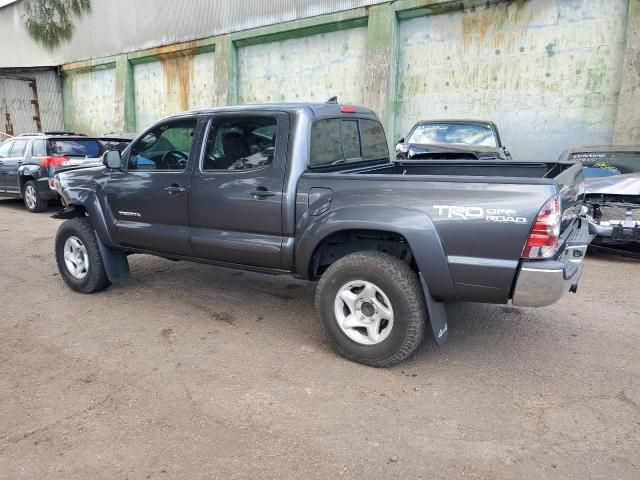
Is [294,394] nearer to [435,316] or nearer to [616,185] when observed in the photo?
[435,316]

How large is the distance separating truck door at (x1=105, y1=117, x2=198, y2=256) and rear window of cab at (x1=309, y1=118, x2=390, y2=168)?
3.58ft

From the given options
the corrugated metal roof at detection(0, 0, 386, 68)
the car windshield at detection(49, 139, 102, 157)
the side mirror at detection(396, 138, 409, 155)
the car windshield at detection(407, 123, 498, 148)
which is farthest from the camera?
the corrugated metal roof at detection(0, 0, 386, 68)

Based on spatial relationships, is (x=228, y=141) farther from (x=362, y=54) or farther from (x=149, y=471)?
(x=362, y=54)

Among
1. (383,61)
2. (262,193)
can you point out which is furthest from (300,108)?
(383,61)

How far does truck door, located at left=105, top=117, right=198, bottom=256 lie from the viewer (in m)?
4.36

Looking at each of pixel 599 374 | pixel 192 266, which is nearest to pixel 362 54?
pixel 192 266

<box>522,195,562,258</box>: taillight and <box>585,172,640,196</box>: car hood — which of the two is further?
<box>585,172,640,196</box>: car hood

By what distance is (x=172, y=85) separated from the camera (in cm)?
1930

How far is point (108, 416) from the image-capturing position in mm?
2938

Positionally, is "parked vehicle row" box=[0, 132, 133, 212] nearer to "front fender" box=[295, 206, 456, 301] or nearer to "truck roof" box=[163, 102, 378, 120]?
"truck roof" box=[163, 102, 378, 120]

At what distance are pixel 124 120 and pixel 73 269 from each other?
17.6m

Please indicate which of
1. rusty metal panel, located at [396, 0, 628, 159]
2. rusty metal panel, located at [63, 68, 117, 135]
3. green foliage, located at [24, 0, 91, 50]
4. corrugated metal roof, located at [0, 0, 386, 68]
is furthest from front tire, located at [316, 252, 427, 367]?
green foliage, located at [24, 0, 91, 50]

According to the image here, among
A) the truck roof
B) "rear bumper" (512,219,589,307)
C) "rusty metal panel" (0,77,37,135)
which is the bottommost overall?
"rear bumper" (512,219,589,307)

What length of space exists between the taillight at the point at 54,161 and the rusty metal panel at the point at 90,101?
491 inches
